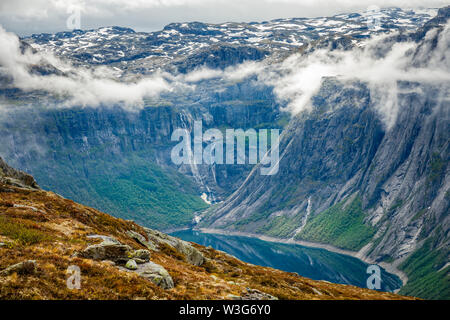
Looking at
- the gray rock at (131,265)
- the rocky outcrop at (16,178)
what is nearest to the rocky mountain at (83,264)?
the gray rock at (131,265)

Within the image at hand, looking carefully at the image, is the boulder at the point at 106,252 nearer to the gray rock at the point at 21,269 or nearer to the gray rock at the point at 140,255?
the gray rock at the point at 140,255

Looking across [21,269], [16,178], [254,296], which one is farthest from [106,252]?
[16,178]

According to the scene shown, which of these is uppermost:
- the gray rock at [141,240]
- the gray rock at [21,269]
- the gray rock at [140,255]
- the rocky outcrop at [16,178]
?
the gray rock at [21,269]

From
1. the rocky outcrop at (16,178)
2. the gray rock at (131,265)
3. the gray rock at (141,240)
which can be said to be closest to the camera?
the gray rock at (131,265)

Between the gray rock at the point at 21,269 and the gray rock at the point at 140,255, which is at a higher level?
the gray rock at the point at 21,269

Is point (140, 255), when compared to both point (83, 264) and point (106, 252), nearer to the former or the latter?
point (106, 252)
